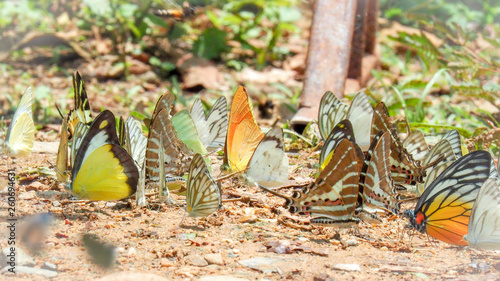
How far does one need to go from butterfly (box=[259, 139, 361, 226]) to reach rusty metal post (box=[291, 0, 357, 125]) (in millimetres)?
1951

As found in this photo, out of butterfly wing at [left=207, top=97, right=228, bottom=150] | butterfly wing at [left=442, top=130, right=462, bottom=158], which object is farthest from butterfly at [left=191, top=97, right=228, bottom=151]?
butterfly wing at [left=442, top=130, right=462, bottom=158]

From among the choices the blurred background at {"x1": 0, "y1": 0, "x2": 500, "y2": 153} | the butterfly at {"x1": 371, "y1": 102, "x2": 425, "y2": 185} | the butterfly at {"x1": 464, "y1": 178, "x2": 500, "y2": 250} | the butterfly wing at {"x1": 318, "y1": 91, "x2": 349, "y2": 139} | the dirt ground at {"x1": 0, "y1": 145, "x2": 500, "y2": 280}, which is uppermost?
the blurred background at {"x1": 0, "y1": 0, "x2": 500, "y2": 153}

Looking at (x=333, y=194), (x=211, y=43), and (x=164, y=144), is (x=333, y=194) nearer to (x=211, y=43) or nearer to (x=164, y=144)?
(x=164, y=144)

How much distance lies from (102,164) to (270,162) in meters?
0.99

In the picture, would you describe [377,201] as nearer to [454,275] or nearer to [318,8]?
[454,275]

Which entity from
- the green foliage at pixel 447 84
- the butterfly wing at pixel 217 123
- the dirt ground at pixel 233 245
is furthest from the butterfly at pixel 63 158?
the green foliage at pixel 447 84

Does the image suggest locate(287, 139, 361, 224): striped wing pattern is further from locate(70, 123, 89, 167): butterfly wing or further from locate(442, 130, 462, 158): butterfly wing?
locate(70, 123, 89, 167): butterfly wing

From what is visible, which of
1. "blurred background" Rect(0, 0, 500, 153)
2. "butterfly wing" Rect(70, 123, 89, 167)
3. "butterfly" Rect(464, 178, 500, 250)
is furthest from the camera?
"blurred background" Rect(0, 0, 500, 153)

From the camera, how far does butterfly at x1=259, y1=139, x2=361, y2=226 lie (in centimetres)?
290

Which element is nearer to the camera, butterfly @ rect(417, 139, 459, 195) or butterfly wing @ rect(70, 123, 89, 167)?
butterfly wing @ rect(70, 123, 89, 167)

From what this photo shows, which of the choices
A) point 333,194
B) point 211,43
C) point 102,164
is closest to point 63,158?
point 102,164

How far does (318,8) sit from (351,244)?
2556mm

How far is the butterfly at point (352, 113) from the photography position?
4.20m

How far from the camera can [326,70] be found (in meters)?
4.95
